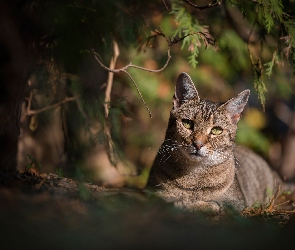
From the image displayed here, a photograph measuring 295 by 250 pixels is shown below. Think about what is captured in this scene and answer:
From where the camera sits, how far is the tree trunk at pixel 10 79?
3.08 metres

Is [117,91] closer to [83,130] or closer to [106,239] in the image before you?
[83,130]

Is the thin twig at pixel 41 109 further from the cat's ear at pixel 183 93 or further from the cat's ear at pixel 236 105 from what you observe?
the cat's ear at pixel 236 105

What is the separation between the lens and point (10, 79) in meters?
3.18

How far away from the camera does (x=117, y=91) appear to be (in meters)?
5.32

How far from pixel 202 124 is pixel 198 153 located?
235 mm

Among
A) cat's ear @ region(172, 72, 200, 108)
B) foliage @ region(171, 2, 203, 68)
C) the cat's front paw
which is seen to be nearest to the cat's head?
cat's ear @ region(172, 72, 200, 108)

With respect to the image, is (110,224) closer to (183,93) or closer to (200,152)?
(200,152)

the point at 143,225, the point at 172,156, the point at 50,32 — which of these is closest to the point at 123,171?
the point at 172,156

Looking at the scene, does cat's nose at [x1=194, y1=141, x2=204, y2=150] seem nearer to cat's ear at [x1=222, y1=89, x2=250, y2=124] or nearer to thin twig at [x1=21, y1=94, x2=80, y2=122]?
cat's ear at [x1=222, y1=89, x2=250, y2=124]

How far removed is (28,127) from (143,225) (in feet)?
9.11

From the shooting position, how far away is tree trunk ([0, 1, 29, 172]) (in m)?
3.08

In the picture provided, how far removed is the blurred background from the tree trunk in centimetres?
10

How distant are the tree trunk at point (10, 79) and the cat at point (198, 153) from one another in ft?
3.43

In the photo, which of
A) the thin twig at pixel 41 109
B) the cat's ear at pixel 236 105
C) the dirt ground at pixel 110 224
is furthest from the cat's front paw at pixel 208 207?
the thin twig at pixel 41 109
